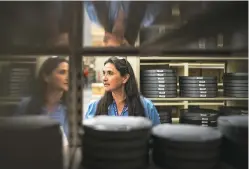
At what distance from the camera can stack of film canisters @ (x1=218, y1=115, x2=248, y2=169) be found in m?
0.80

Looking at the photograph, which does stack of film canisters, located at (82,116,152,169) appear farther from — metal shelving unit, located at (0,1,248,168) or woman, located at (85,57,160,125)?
woman, located at (85,57,160,125)

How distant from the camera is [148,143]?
81 centimetres

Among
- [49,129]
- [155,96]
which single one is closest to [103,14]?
[49,129]

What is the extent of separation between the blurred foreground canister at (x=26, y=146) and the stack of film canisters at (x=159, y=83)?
209 centimetres

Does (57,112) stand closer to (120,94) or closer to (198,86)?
(120,94)

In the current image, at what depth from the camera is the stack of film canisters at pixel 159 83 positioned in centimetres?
283

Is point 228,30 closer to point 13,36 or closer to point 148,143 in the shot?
point 148,143

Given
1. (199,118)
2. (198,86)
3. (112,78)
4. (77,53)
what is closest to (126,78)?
(112,78)

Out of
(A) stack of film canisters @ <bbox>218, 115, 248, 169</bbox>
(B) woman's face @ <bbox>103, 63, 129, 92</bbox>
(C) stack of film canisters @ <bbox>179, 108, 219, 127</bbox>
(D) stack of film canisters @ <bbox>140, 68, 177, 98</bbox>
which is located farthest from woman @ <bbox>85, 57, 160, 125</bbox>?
(A) stack of film canisters @ <bbox>218, 115, 248, 169</bbox>

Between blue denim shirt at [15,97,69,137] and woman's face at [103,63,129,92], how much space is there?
1.20 meters

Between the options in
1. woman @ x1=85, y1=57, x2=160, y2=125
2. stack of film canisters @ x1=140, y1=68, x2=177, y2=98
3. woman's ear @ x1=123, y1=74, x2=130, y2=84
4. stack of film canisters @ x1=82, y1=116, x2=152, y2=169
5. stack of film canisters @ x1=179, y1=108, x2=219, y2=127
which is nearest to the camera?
stack of film canisters @ x1=82, y1=116, x2=152, y2=169

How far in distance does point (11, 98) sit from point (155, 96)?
7.22ft

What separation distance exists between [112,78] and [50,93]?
53.1 inches

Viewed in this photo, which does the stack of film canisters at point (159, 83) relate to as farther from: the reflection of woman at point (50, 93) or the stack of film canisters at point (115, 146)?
the stack of film canisters at point (115, 146)
